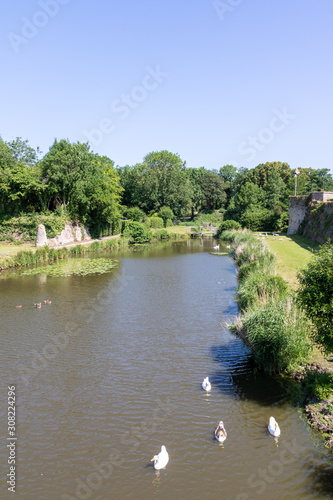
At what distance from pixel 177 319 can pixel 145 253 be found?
28.2m

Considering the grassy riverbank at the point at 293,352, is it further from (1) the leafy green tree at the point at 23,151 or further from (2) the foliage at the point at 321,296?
(1) the leafy green tree at the point at 23,151

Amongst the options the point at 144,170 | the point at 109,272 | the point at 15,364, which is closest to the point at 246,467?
the point at 15,364

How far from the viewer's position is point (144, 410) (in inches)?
477

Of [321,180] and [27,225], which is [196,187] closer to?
[321,180]

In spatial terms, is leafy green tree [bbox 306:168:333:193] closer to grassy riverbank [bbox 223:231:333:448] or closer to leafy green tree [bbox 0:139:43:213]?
leafy green tree [bbox 0:139:43:213]

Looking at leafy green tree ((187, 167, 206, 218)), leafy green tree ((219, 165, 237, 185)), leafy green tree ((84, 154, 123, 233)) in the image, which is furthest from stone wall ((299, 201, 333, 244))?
leafy green tree ((219, 165, 237, 185))

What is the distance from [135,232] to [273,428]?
5112cm

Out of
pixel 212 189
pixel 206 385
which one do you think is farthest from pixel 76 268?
pixel 212 189

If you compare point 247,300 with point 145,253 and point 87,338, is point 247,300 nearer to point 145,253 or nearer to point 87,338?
point 87,338

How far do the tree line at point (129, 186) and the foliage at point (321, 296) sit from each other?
40.7 m

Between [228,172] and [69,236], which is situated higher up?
[228,172]

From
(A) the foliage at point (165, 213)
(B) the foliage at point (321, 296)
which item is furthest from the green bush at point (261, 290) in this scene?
(A) the foliage at point (165, 213)

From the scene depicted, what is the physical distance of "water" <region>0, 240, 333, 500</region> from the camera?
361 inches

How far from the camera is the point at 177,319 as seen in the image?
2072 centimetres
